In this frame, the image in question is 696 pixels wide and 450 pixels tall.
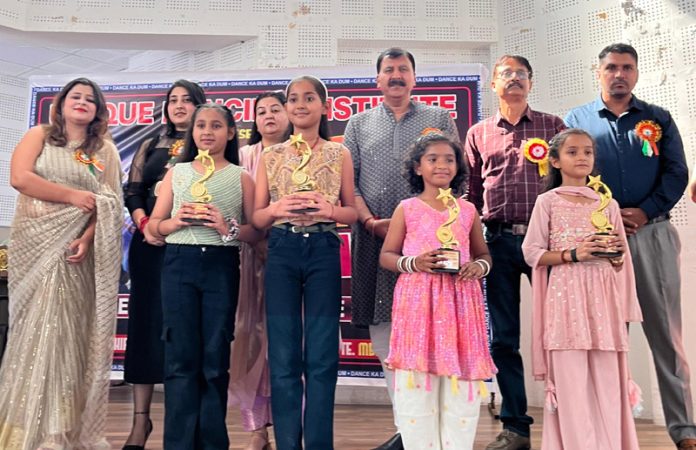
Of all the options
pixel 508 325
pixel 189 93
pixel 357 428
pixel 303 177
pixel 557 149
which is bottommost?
pixel 357 428

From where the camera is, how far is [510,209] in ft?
8.70

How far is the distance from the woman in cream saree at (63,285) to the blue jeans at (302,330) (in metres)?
0.87

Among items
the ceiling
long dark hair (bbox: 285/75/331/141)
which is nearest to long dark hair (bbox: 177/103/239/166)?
long dark hair (bbox: 285/75/331/141)

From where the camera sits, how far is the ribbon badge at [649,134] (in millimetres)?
2701

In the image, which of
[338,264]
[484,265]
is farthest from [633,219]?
[338,264]

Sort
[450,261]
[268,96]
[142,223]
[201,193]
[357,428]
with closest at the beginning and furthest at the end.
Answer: [450,261], [201,193], [142,223], [268,96], [357,428]

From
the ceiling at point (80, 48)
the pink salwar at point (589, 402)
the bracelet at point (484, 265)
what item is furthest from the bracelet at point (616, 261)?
the ceiling at point (80, 48)

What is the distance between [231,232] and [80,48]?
457 centimetres

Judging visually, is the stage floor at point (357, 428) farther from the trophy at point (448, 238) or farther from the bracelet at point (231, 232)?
the trophy at point (448, 238)

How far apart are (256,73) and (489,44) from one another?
196 centimetres

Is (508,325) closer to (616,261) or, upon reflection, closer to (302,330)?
(616,261)

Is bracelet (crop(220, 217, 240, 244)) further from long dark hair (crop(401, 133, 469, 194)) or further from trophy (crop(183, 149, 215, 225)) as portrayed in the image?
long dark hair (crop(401, 133, 469, 194))

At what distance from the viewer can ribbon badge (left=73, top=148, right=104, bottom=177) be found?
2.64 meters

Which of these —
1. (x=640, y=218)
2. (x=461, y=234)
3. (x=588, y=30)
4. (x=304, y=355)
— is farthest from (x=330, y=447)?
(x=588, y=30)
